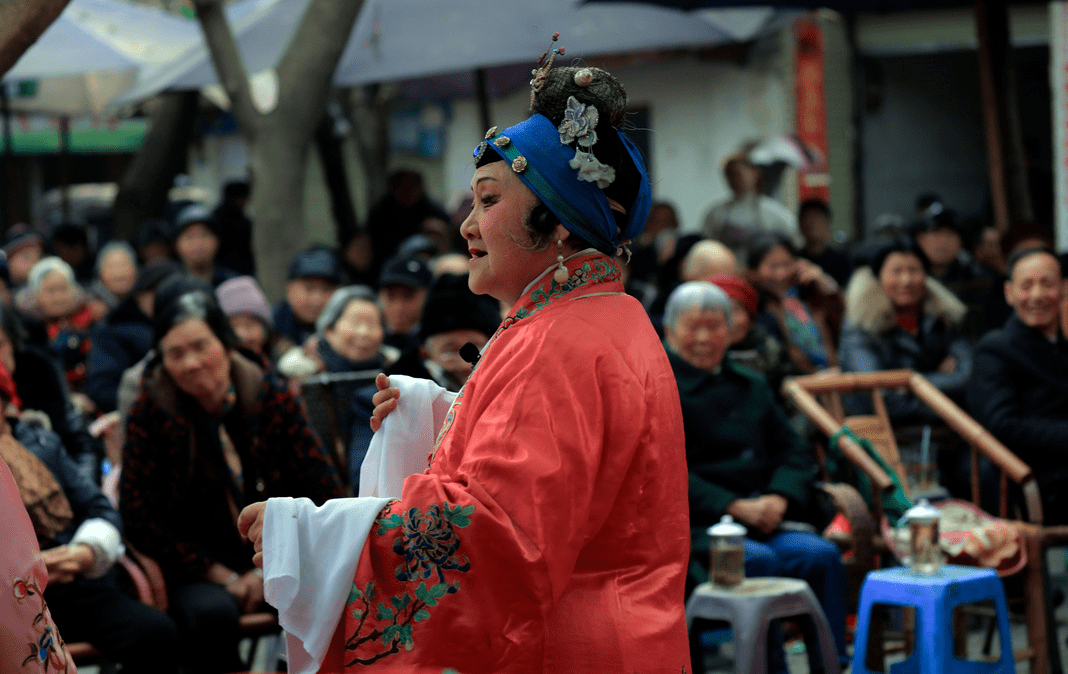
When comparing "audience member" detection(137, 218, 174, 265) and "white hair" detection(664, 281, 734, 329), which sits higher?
"audience member" detection(137, 218, 174, 265)

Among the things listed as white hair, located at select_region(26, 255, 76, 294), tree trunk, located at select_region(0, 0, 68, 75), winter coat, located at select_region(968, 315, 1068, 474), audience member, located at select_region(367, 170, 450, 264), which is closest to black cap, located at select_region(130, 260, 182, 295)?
white hair, located at select_region(26, 255, 76, 294)

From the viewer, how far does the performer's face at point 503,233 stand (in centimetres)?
237

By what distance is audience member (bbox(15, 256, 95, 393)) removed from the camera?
7762 mm

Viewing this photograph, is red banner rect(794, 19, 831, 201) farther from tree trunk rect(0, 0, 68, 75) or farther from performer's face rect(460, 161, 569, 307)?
performer's face rect(460, 161, 569, 307)

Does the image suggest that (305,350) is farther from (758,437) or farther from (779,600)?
(779,600)

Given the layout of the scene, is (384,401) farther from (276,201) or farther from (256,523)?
(276,201)

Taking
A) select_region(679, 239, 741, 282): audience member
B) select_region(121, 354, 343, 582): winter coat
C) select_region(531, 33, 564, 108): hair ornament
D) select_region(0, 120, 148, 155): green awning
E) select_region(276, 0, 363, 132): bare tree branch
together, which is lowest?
select_region(121, 354, 343, 582): winter coat

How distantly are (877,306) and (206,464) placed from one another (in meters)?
3.92

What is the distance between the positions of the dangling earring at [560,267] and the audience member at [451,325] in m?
2.64

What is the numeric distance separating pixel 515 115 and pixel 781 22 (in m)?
8.20

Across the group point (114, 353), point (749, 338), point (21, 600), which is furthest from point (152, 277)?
point (21, 600)

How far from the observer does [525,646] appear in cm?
217

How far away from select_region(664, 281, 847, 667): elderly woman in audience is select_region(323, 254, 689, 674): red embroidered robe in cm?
260

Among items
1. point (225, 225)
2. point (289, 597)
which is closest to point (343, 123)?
point (225, 225)
